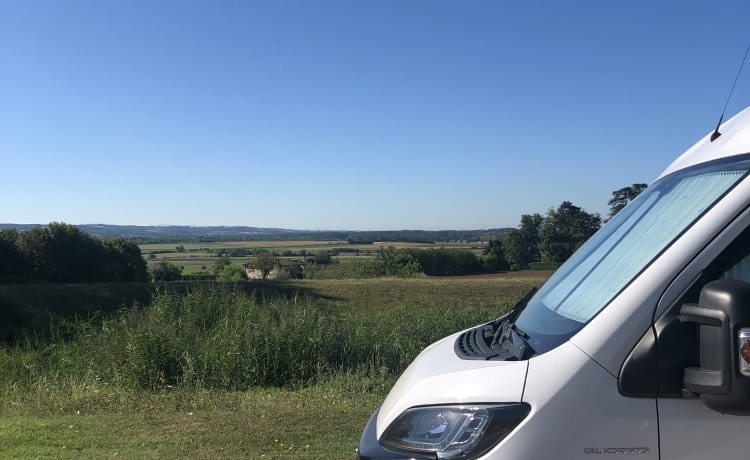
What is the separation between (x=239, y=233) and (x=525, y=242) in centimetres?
7448

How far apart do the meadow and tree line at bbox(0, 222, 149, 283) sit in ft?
94.0

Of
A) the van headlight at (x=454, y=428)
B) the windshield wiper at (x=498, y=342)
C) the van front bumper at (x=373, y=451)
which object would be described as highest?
the windshield wiper at (x=498, y=342)

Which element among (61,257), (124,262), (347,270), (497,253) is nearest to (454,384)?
(497,253)

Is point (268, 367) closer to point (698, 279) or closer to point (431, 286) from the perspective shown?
point (698, 279)

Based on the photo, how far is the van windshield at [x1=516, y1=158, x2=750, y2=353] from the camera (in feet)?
7.27

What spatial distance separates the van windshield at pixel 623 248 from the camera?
2.21 meters

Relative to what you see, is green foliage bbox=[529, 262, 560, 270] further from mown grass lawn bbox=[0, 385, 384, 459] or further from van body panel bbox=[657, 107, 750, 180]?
van body panel bbox=[657, 107, 750, 180]

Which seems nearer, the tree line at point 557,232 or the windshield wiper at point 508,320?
the windshield wiper at point 508,320


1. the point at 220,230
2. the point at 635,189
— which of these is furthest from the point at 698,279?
the point at 220,230

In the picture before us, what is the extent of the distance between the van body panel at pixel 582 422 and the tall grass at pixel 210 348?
679cm

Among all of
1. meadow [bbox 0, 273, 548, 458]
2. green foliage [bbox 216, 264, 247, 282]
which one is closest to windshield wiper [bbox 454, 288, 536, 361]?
meadow [bbox 0, 273, 548, 458]

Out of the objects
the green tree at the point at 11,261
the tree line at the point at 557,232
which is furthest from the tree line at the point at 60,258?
the tree line at the point at 557,232

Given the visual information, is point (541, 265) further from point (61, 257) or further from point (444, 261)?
point (61, 257)

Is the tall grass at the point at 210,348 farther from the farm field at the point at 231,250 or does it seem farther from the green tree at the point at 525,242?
the farm field at the point at 231,250
